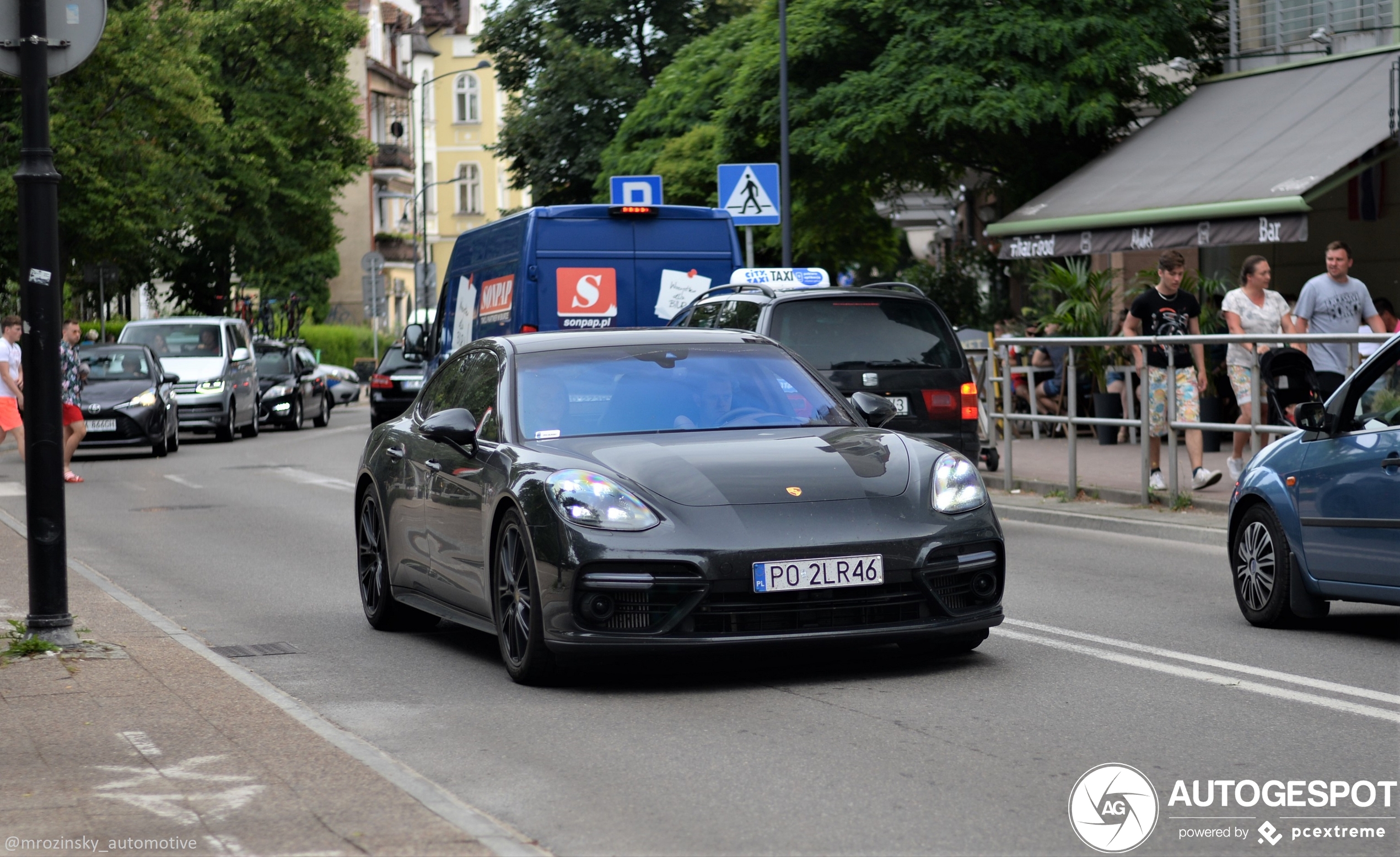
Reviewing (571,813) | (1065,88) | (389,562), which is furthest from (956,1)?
(571,813)

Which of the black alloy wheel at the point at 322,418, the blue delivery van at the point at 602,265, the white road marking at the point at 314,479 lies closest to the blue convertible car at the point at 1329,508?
the blue delivery van at the point at 602,265

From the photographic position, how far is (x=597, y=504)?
7.49 metres

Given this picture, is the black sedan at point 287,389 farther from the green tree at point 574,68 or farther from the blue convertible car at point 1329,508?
the blue convertible car at point 1329,508

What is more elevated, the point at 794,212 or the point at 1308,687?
the point at 794,212

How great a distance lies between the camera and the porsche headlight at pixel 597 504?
24.4 ft

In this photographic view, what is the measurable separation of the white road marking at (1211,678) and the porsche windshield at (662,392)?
1321 millimetres

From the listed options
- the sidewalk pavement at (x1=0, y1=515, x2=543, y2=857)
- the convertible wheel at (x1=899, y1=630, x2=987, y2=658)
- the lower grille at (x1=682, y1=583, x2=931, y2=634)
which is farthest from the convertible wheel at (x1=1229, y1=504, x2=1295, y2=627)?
the sidewalk pavement at (x1=0, y1=515, x2=543, y2=857)

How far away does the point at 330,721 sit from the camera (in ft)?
23.3

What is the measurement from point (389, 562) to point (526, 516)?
2238mm

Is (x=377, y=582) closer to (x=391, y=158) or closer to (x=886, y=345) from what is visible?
(x=886, y=345)

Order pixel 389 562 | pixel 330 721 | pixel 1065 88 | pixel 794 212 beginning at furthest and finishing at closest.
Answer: pixel 794 212 < pixel 1065 88 < pixel 389 562 < pixel 330 721

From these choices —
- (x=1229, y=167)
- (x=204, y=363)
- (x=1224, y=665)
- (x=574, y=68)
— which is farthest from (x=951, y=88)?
(x=574, y=68)

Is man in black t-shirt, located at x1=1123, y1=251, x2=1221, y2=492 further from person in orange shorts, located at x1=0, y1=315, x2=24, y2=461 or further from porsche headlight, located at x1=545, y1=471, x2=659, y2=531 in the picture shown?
person in orange shorts, located at x1=0, y1=315, x2=24, y2=461

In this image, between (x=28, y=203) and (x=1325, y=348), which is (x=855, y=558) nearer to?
(x=28, y=203)
